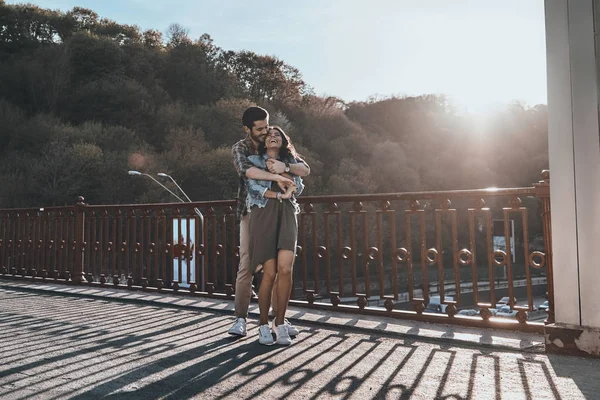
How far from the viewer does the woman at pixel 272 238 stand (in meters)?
3.66

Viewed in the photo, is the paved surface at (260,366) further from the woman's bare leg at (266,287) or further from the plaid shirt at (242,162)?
the plaid shirt at (242,162)

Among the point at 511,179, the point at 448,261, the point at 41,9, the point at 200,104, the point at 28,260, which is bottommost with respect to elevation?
the point at 448,261

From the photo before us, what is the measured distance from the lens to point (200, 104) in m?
49.8

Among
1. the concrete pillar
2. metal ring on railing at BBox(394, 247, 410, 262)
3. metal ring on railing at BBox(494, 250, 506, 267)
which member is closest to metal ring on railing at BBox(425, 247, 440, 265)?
metal ring on railing at BBox(394, 247, 410, 262)

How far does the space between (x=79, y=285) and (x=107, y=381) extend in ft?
17.9

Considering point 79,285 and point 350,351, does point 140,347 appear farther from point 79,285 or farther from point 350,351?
point 79,285

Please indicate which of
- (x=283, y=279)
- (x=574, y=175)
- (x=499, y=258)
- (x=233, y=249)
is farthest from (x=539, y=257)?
(x=233, y=249)

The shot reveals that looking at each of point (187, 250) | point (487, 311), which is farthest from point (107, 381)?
point (187, 250)

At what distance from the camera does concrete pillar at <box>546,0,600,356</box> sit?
3297mm

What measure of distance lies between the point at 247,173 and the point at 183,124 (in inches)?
1684

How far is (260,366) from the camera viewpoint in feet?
10.1

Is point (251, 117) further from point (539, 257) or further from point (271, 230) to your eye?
point (539, 257)

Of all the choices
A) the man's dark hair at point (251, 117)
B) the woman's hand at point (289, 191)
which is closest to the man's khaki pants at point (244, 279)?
the woman's hand at point (289, 191)

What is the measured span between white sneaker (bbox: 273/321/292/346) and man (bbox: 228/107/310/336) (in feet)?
0.57
